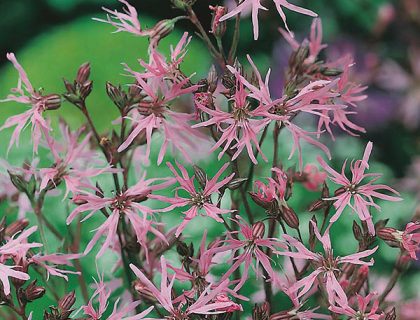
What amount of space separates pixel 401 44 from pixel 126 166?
1.02m

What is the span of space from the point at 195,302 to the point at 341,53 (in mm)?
1011

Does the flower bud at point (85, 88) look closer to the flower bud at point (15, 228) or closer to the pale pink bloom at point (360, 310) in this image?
the flower bud at point (15, 228)

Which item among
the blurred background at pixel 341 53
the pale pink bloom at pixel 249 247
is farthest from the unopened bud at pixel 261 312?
the blurred background at pixel 341 53

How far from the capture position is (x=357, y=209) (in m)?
0.58

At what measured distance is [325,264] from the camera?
22.8 inches

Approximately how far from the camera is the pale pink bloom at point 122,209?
0.59 m

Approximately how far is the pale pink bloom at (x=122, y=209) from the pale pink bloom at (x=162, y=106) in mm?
30

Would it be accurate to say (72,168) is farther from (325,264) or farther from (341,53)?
(341,53)

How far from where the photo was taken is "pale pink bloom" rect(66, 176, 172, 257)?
59 cm

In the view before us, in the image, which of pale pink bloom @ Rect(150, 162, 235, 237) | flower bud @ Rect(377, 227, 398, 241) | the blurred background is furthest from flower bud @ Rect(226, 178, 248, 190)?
the blurred background

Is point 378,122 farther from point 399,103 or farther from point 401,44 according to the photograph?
point 401,44

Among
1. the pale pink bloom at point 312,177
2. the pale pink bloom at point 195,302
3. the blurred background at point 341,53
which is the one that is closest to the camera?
the pale pink bloom at point 195,302

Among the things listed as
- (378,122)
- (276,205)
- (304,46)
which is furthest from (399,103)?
(276,205)

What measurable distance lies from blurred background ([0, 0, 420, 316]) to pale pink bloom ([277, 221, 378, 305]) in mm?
735
